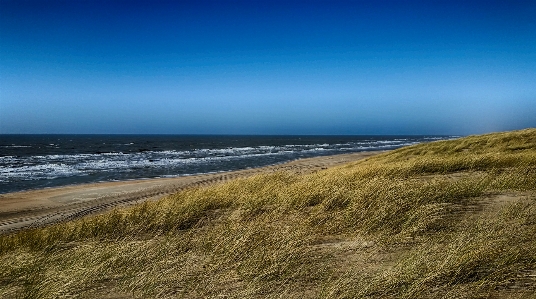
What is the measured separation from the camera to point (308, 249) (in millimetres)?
5297

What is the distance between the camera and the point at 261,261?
4809mm

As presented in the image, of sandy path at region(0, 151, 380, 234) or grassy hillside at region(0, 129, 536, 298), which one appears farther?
sandy path at region(0, 151, 380, 234)

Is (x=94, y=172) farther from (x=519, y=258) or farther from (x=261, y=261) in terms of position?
(x=519, y=258)

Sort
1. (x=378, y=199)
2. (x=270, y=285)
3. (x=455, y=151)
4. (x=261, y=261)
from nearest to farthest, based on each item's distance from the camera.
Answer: (x=270, y=285), (x=261, y=261), (x=378, y=199), (x=455, y=151)

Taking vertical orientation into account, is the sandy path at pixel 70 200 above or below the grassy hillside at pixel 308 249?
below

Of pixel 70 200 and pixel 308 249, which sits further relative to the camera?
pixel 70 200

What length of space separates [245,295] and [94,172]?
31.8 m

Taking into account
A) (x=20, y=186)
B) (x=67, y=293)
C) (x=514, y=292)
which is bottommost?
(x=20, y=186)

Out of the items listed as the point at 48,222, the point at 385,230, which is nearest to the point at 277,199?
the point at 385,230

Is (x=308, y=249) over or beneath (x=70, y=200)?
over

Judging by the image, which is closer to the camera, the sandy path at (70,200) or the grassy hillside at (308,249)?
the grassy hillside at (308,249)

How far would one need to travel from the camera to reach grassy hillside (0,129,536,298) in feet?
13.3

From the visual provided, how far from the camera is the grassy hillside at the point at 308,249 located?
4.05 metres

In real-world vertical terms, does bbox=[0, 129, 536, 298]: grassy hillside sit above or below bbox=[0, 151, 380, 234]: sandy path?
above
